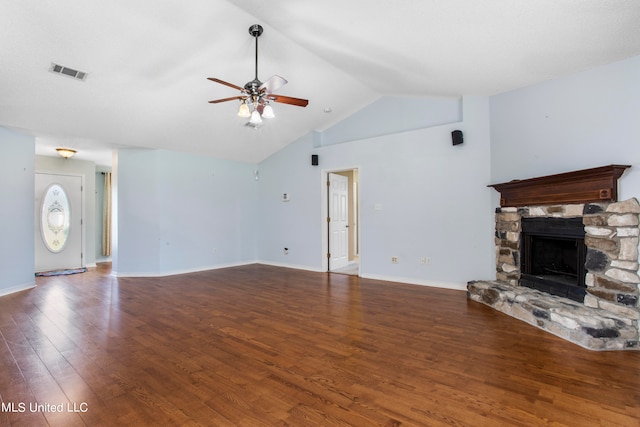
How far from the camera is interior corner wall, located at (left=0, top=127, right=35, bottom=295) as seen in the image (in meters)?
4.80

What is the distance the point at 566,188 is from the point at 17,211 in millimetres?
7841

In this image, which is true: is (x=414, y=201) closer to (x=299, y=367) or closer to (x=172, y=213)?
(x=299, y=367)

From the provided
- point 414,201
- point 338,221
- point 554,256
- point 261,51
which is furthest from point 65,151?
point 554,256

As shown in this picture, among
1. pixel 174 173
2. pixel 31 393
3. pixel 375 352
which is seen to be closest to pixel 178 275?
pixel 174 173

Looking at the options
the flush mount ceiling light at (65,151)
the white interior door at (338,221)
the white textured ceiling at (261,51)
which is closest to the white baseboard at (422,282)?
the white interior door at (338,221)

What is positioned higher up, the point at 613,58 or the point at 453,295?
the point at 613,58

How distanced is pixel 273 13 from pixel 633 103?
3742mm

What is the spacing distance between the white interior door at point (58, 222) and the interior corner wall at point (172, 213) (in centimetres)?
192

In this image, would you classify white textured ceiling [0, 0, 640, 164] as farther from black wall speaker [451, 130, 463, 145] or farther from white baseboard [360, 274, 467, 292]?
white baseboard [360, 274, 467, 292]

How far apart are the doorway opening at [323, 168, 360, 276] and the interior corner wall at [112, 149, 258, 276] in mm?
2323

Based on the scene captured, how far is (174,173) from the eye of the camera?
6297 mm

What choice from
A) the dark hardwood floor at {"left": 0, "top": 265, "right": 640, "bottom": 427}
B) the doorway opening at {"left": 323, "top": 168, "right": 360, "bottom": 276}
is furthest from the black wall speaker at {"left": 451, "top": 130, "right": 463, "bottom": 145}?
the dark hardwood floor at {"left": 0, "top": 265, "right": 640, "bottom": 427}

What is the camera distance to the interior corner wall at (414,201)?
4648mm

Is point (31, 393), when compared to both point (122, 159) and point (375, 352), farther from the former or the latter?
point (122, 159)
